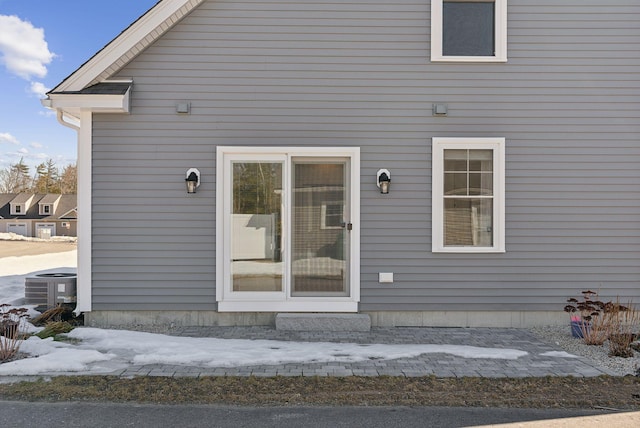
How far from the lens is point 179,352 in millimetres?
5012

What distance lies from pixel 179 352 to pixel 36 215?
4551 centimetres

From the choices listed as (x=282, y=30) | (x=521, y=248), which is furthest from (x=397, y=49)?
(x=521, y=248)

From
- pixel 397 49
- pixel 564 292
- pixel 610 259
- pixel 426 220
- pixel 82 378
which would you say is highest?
pixel 397 49

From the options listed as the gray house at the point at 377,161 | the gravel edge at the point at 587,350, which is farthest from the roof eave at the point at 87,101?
the gravel edge at the point at 587,350

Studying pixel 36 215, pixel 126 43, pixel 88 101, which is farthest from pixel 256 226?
pixel 36 215

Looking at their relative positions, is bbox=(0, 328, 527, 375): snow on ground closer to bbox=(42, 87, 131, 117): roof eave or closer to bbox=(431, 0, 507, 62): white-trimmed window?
bbox=(42, 87, 131, 117): roof eave

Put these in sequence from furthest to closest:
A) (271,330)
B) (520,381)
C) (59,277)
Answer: (59,277) → (271,330) → (520,381)

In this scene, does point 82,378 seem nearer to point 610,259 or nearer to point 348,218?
point 348,218

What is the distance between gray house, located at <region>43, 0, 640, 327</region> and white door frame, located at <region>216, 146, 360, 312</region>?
20 mm

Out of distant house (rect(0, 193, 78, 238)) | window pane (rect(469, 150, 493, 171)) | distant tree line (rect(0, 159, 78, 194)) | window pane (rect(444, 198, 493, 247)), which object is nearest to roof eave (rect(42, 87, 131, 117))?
window pane (rect(444, 198, 493, 247))

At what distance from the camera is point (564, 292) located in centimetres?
633

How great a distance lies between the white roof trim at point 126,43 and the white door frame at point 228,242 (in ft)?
5.69

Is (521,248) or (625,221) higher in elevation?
(625,221)

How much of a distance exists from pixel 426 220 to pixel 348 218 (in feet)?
3.51
